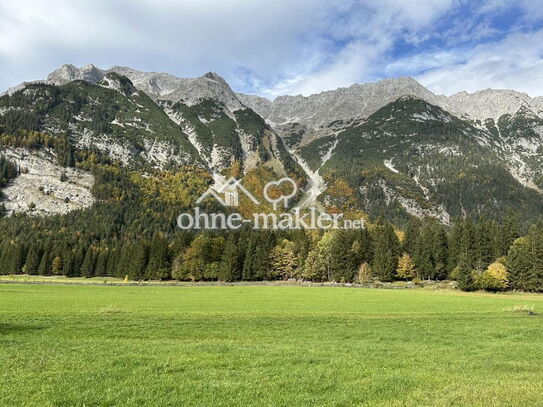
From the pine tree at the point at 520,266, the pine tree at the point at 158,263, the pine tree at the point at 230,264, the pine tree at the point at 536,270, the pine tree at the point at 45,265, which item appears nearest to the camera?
the pine tree at the point at 536,270

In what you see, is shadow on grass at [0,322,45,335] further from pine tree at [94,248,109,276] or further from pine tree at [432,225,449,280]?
pine tree at [94,248,109,276]

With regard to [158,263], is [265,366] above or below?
above

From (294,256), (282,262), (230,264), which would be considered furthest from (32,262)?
(294,256)

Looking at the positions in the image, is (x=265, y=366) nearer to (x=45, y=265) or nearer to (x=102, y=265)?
(x=102, y=265)

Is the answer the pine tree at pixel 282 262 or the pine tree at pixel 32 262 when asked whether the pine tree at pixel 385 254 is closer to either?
the pine tree at pixel 282 262

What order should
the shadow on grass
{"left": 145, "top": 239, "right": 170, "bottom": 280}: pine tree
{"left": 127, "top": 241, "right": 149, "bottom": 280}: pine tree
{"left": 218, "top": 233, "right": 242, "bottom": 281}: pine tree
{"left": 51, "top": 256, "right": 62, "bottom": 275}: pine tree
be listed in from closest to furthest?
1. the shadow on grass
2. {"left": 218, "top": 233, "right": 242, "bottom": 281}: pine tree
3. {"left": 145, "top": 239, "right": 170, "bottom": 280}: pine tree
4. {"left": 127, "top": 241, "right": 149, "bottom": 280}: pine tree
5. {"left": 51, "top": 256, "right": 62, "bottom": 275}: pine tree

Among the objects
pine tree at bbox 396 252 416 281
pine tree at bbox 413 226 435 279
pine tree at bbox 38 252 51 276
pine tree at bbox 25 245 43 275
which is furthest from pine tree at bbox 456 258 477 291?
pine tree at bbox 25 245 43 275

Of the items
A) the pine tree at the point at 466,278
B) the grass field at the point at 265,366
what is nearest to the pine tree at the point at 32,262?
the grass field at the point at 265,366

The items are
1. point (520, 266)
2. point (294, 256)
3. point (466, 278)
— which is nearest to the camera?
point (466, 278)

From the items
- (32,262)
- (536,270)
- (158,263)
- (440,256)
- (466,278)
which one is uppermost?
(440,256)

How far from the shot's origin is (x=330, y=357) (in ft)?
60.2

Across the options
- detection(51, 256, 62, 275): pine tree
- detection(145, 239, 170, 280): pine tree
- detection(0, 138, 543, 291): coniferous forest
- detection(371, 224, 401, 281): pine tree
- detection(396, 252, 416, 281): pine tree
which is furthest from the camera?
detection(51, 256, 62, 275): pine tree

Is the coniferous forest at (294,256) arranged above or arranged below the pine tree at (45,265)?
above

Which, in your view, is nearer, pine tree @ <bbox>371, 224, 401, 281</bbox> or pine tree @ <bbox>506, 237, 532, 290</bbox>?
pine tree @ <bbox>506, 237, 532, 290</bbox>
